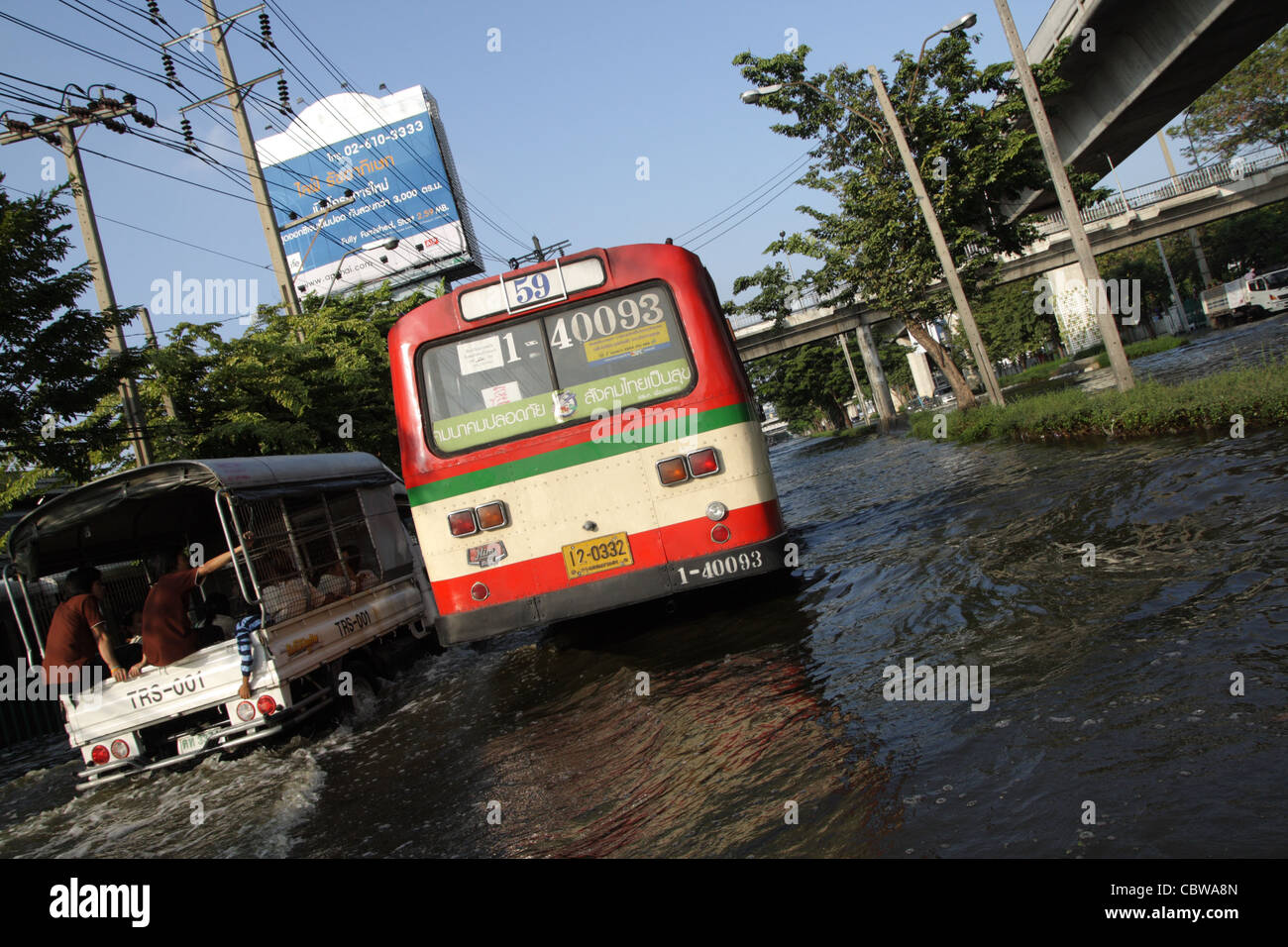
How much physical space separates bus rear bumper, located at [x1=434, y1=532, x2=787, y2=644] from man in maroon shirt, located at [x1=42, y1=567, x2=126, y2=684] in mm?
3373

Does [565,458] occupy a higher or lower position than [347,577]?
higher

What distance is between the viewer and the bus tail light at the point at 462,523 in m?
7.92

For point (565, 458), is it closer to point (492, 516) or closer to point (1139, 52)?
point (492, 516)

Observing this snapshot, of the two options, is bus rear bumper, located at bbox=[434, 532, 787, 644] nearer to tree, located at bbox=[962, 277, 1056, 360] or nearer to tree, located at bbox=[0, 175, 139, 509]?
tree, located at bbox=[0, 175, 139, 509]

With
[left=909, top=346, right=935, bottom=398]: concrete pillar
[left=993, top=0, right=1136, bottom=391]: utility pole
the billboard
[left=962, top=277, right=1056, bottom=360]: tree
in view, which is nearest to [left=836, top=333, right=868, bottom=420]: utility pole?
[left=909, top=346, right=935, bottom=398]: concrete pillar

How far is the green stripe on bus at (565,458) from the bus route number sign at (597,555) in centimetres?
68

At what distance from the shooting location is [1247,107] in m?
46.3

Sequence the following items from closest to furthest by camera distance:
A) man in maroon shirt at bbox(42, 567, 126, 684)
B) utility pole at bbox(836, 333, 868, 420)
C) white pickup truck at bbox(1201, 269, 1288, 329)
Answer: man in maroon shirt at bbox(42, 567, 126, 684), white pickup truck at bbox(1201, 269, 1288, 329), utility pole at bbox(836, 333, 868, 420)

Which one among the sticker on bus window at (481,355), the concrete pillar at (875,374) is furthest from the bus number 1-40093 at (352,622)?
the concrete pillar at (875,374)

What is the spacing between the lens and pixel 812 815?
4074mm

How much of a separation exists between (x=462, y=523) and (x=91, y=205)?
876cm

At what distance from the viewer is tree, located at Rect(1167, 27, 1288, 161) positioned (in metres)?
43.2

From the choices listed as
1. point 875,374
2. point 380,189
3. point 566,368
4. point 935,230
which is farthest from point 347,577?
point 875,374

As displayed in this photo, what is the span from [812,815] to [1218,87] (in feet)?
181
